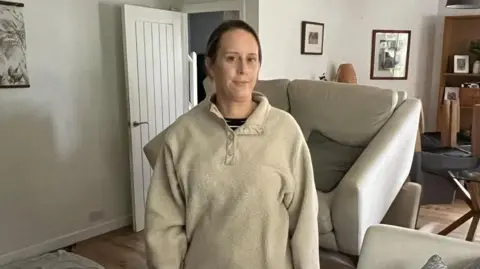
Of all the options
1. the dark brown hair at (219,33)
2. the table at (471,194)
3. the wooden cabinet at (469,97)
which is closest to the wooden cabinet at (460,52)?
the wooden cabinet at (469,97)

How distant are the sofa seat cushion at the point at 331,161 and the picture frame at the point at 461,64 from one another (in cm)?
338

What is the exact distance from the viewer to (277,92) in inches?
124

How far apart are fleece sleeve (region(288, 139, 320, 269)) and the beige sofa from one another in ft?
3.85

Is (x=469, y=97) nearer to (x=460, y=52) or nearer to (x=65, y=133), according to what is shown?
(x=460, y=52)

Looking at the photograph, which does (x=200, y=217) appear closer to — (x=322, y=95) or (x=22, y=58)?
(x=322, y=95)

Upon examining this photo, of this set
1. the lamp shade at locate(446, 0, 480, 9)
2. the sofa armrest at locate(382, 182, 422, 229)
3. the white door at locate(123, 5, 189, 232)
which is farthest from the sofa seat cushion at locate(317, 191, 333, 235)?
A: the lamp shade at locate(446, 0, 480, 9)

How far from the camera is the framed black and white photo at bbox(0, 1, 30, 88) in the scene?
2.91 meters

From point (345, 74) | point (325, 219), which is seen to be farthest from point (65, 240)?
point (345, 74)

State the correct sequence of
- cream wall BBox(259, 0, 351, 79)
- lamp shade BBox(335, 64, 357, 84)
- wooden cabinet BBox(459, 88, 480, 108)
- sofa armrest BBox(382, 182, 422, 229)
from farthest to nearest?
wooden cabinet BBox(459, 88, 480, 108)
lamp shade BBox(335, 64, 357, 84)
cream wall BBox(259, 0, 351, 79)
sofa armrest BBox(382, 182, 422, 229)

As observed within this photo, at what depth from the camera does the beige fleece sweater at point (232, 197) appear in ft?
3.91

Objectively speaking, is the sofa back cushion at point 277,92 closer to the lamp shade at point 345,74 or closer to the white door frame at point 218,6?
the white door frame at point 218,6

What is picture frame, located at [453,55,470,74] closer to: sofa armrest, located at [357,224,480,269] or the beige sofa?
the beige sofa

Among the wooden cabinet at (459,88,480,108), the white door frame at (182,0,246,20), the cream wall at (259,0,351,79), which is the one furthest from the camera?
the wooden cabinet at (459,88,480,108)

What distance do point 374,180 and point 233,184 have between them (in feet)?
4.87
